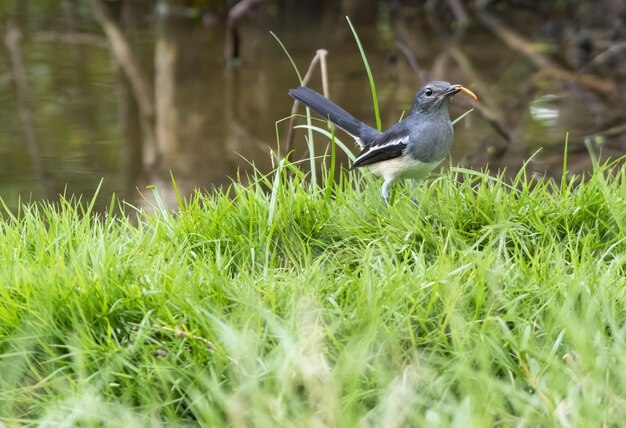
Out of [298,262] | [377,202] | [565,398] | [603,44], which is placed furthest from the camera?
[603,44]

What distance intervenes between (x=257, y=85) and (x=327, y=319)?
6345 mm

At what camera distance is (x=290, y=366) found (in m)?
3.16

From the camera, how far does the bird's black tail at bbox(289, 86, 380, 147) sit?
16.1 ft

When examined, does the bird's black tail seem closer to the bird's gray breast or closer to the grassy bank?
the bird's gray breast

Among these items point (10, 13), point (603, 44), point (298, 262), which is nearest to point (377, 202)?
point (298, 262)

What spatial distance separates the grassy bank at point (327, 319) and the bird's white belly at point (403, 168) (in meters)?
0.24

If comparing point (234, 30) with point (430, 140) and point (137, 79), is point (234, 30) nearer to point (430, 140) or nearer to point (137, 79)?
point (137, 79)

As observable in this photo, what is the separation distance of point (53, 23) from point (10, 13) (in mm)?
1020

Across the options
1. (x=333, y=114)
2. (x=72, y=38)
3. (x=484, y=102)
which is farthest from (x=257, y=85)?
(x=333, y=114)

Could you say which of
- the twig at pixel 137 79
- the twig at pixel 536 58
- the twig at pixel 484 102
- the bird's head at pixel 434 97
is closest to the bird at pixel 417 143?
the bird's head at pixel 434 97

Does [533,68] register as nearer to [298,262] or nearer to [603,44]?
[603,44]

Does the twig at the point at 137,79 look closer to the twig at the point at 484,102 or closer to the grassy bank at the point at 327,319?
the twig at the point at 484,102

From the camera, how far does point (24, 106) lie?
863cm

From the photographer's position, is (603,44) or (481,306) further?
(603,44)
